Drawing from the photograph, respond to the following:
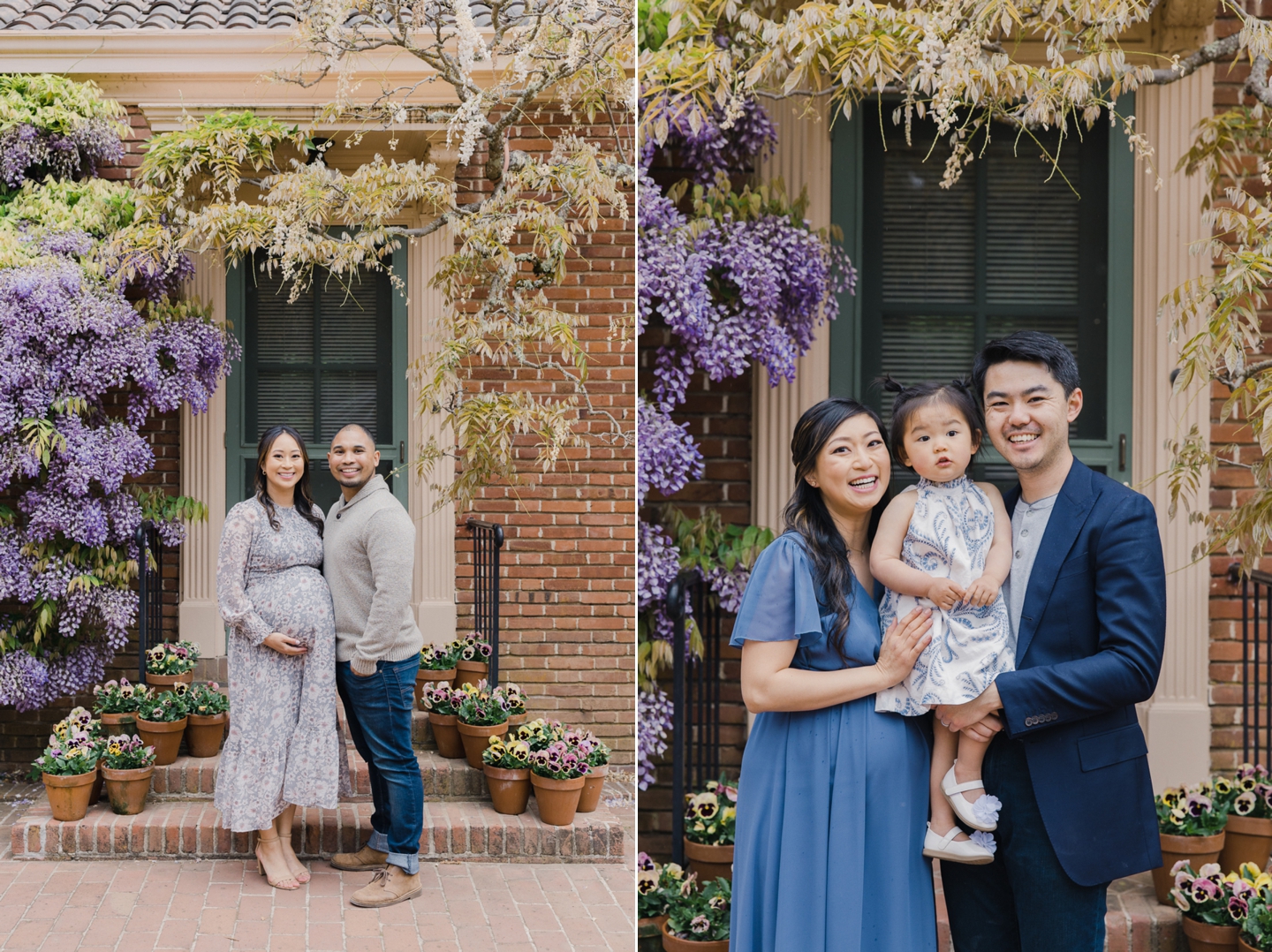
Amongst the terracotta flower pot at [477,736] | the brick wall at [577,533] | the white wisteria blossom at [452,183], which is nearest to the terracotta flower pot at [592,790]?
the terracotta flower pot at [477,736]

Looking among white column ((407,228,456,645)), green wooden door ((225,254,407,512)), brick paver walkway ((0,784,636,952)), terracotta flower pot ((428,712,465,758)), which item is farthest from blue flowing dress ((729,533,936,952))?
green wooden door ((225,254,407,512))

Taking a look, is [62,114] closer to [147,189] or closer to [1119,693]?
[147,189]

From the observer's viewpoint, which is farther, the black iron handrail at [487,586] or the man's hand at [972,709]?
the black iron handrail at [487,586]

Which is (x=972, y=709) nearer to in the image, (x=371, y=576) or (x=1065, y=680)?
(x=1065, y=680)

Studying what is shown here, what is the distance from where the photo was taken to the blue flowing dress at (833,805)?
2172 millimetres

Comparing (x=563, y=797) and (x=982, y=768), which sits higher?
(x=982, y=768)

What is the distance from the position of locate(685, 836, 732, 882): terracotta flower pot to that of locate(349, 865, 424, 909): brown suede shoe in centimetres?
111

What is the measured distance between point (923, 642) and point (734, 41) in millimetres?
2215

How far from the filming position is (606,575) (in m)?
5.75

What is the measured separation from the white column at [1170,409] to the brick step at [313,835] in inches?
88.5

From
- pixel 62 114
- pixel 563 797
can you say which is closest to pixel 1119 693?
pixel 563 797

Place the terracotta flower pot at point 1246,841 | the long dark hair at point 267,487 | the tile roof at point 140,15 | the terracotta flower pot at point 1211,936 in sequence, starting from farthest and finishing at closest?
1. the tile roof at point 140,15
2. the long dark hair at point 267,487
3. the terracotta flower pot at point 1246,841
4. the terracotta flower pot at point 1211,936

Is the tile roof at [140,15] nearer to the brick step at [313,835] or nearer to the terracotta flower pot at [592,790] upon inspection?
the brick step at [313,835]

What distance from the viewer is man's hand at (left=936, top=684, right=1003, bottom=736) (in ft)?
6.95
